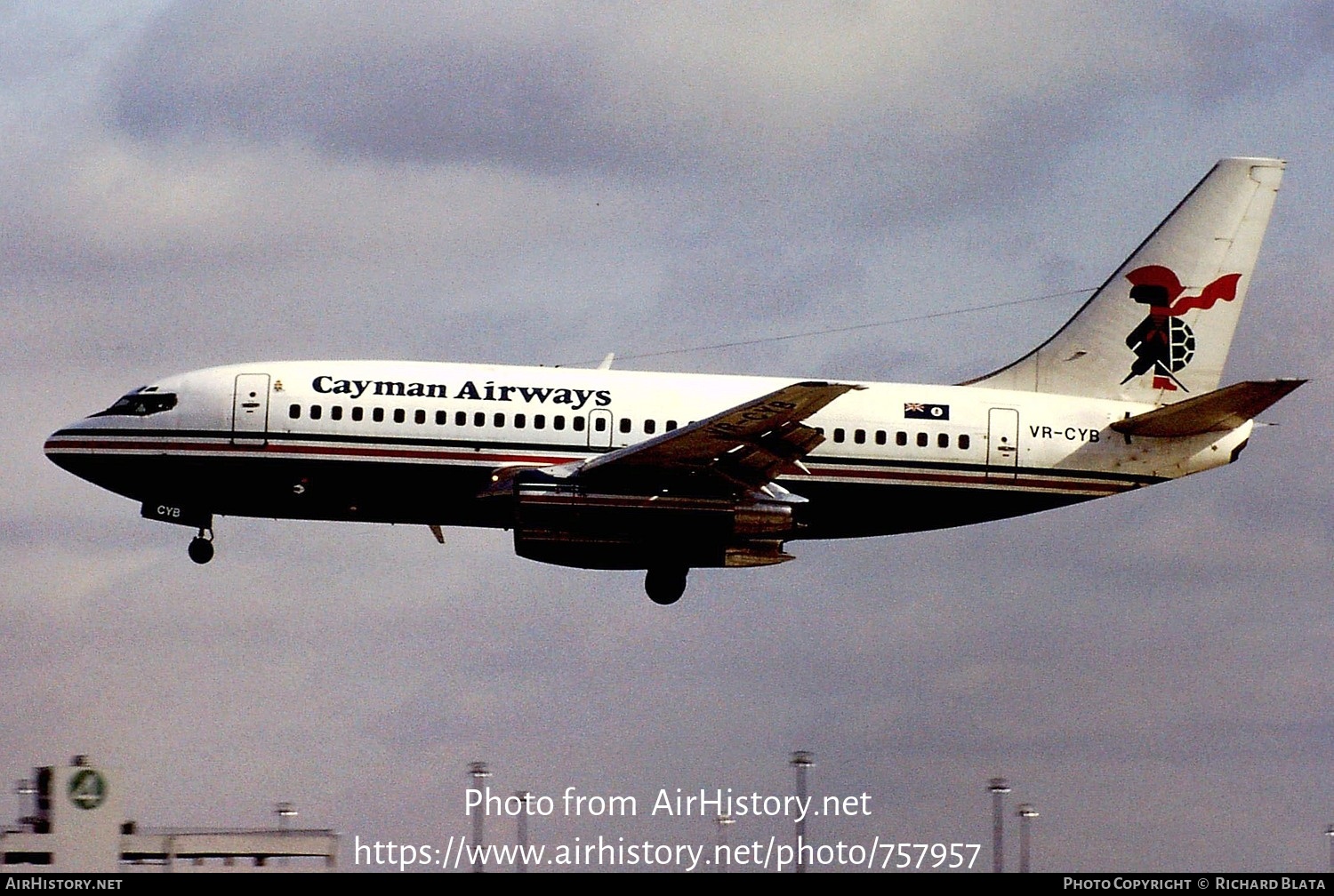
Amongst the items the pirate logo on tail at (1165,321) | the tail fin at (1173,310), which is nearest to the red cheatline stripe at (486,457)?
the tail fin at (1173,310)

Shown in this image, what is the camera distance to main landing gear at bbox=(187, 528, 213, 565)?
171 ft

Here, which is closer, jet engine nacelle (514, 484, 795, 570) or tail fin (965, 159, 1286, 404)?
jet engine nacelle (514, 484, 795, 570)

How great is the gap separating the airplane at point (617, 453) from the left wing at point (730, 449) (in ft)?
0.21

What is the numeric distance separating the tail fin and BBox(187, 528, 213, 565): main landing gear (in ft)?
61.4

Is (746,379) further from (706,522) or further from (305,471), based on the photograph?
(305,471)

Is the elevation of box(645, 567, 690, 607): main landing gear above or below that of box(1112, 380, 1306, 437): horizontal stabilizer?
below

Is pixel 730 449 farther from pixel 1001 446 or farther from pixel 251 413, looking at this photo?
pixel 251 413

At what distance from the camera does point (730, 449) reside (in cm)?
4791

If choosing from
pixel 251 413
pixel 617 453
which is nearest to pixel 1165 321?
pixel 617 453

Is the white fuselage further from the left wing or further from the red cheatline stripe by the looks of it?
the left wing

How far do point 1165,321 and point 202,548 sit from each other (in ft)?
79.3

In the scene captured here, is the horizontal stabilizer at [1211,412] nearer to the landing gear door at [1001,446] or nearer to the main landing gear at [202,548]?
the landing gear door at [1001,446]

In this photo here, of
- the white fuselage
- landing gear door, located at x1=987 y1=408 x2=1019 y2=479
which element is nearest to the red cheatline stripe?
the white fuselage

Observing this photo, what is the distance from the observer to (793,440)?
4800 cm
